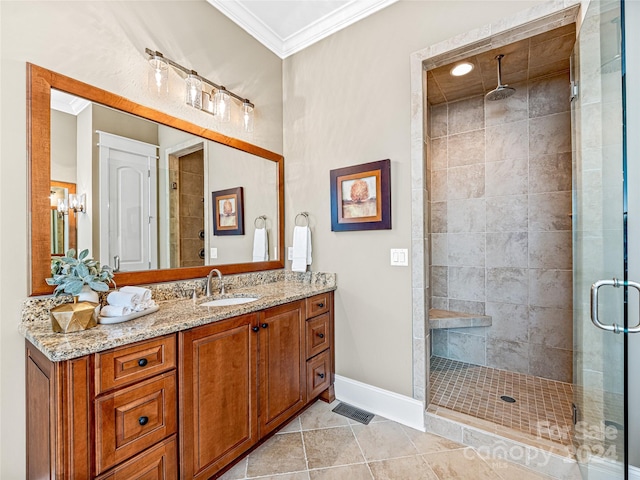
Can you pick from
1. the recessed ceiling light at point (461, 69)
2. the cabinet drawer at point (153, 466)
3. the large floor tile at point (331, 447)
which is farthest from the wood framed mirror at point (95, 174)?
the recessed ceiling light at point (461, 69)

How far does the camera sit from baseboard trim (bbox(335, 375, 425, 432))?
1979 mm

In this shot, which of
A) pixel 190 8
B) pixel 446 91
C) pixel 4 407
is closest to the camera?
pixel 4 407

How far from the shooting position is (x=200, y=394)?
1385 millimetres

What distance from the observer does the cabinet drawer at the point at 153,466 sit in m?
1.12

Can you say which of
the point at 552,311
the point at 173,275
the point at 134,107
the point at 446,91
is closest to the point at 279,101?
the point at 134,107

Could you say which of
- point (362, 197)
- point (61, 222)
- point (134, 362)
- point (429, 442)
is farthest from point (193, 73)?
point (429, 442)

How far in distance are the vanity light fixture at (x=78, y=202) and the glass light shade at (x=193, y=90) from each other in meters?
0.88

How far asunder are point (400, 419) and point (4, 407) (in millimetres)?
2102

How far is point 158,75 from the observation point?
1767mm

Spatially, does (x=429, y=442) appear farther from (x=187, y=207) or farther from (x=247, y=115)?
(x=247, y=115)

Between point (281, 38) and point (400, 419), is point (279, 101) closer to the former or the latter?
point (281, 38)

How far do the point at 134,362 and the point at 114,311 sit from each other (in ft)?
1.00

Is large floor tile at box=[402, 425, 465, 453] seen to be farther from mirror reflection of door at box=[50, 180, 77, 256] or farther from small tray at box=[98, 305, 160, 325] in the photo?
mirror reflection of door at box=[50, 180, 77, 256]

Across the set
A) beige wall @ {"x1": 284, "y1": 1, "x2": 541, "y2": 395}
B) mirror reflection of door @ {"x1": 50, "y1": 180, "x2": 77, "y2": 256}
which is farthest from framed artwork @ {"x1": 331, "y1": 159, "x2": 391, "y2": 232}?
mirror reflection of door @ {"x1": 50, "y1": 180, "x2": 77, "y2": 256}
